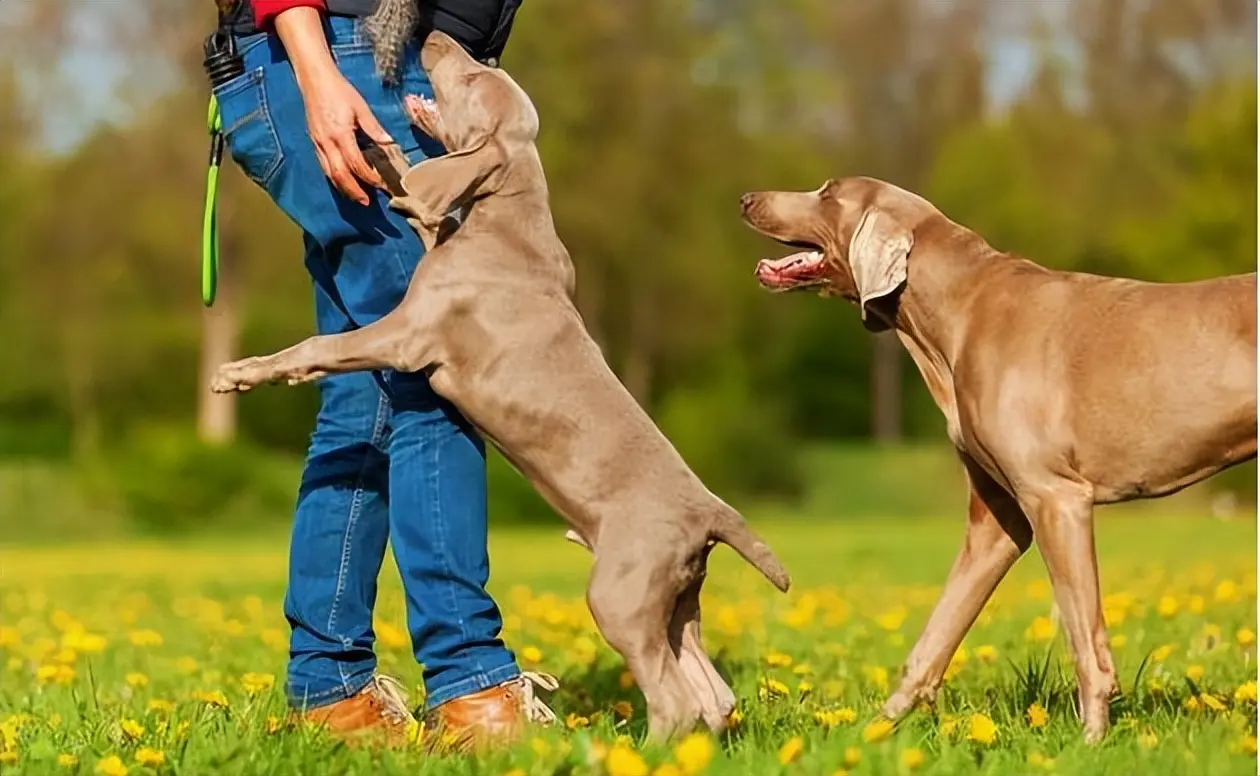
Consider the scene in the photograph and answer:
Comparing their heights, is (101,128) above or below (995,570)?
below

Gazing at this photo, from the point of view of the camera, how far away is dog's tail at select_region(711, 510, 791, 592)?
3766 mm

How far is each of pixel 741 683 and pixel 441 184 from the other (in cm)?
212

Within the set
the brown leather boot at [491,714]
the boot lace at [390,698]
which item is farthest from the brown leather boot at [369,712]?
the brown leather boot at [491,714]

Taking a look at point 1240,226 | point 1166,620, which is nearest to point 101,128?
point 1240,226

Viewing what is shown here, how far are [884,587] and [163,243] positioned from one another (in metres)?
18.8

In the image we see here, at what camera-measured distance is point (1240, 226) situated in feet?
92.4

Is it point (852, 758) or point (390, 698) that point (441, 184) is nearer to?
point (390, 698)

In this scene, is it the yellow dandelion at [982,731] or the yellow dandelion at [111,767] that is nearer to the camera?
the yellow dandelion at [111,767]

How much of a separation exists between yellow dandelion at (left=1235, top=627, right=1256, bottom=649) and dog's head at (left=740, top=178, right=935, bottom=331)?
1.86 m

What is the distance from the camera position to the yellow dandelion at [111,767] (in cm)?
322

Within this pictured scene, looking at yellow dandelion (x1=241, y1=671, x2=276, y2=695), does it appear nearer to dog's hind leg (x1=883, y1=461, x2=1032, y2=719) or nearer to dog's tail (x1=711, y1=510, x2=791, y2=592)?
dog's tail (x1=711, y1=510, x2=791, y2=592)

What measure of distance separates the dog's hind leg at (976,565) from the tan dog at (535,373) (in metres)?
0.95

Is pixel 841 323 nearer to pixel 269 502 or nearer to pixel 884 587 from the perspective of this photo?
pixel 269 502

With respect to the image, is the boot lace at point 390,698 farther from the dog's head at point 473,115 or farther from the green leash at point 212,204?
the dog's head at point 473,115
